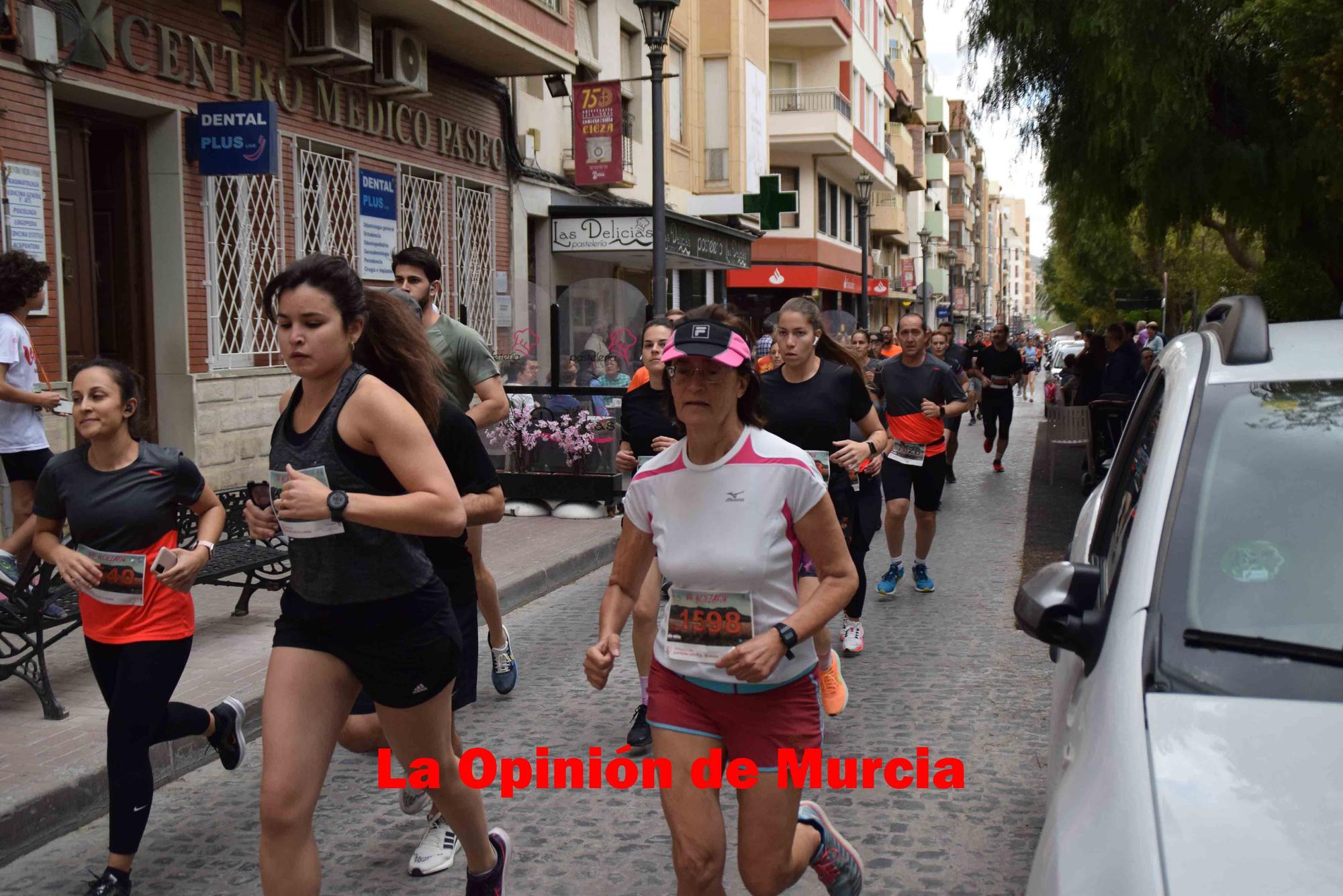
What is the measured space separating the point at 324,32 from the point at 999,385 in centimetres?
941

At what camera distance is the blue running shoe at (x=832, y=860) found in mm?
3535

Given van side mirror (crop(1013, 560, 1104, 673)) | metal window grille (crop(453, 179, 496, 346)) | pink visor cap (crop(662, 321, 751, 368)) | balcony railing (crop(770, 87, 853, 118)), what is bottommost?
van side mirror (crop(1013, 560, 1104, 673))

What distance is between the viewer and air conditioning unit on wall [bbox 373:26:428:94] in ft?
47.4

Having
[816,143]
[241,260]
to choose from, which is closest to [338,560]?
[241,260]

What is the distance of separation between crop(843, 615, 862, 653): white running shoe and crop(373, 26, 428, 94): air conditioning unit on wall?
937 cm

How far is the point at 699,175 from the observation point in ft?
91.5

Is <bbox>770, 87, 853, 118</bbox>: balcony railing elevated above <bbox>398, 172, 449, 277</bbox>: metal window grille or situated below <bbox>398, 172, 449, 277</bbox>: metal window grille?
above

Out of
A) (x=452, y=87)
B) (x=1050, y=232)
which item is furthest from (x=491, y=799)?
(x=1050, y=232)

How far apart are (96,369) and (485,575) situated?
2.16 metres

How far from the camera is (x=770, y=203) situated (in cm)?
2288

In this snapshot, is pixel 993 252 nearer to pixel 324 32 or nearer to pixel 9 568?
pixel 324 32

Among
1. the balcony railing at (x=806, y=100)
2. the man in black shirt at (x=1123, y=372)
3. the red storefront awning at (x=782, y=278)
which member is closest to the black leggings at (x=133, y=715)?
the man in black shirt at (x=1123, y=372)

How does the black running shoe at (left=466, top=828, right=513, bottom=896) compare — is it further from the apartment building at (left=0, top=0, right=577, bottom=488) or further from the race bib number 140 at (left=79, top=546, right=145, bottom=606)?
the apartment building at (left=0, top=0, right=577, bottom=488)

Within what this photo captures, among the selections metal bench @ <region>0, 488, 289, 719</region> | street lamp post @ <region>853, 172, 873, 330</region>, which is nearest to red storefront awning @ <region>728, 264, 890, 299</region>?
street lamp post @ <region>853, 172, 873, 330</region>
